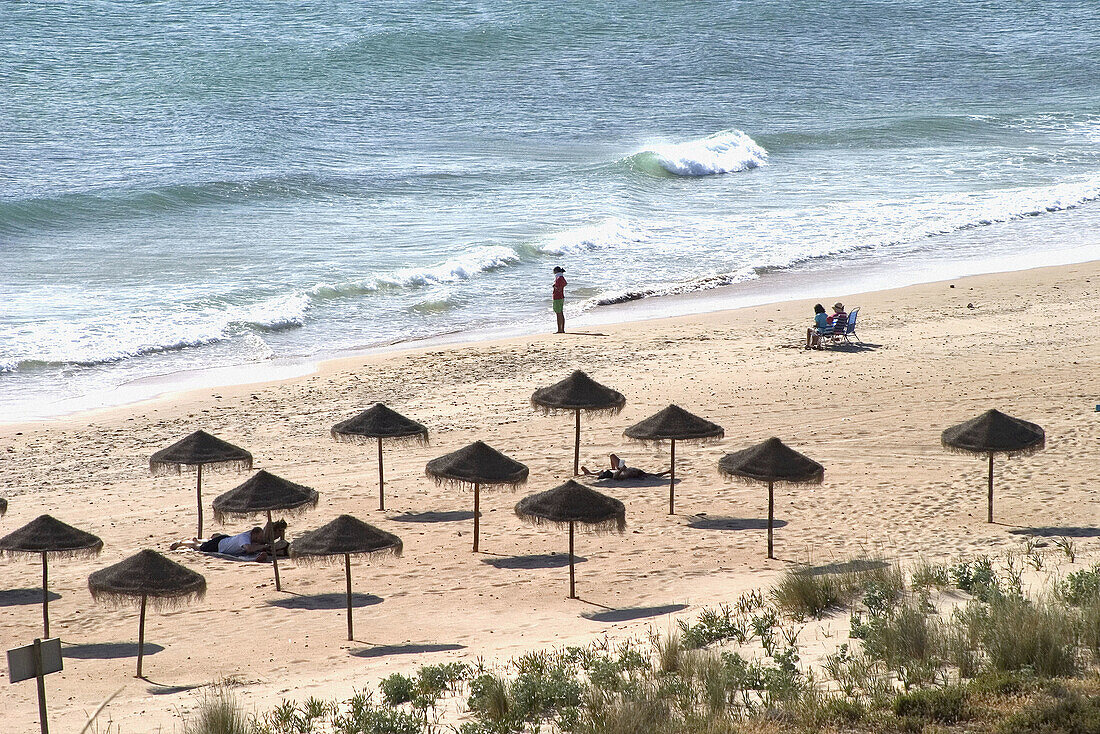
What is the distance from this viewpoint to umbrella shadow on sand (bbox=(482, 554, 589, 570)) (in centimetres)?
1259

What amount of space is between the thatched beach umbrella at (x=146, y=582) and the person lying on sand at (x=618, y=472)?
608cm

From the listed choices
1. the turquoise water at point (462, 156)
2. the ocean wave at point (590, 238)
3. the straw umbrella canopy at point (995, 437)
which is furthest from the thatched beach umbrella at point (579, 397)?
the ocean wave at point (590, 238)

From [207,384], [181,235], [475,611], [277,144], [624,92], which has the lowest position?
[475,611]

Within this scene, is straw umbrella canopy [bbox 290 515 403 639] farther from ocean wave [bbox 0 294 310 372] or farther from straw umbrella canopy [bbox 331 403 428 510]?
ocean wave [bbox 0 294 310 372]

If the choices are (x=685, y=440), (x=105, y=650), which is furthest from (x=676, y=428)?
(x=105, y=650)

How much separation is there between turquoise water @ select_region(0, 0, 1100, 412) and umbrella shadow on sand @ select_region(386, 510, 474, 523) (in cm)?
861

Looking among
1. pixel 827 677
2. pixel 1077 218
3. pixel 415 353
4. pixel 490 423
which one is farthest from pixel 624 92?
pixel 827 677

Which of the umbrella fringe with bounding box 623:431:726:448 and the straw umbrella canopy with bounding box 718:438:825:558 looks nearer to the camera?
the straw umbrella canopy with bounding box 718:438:825:558

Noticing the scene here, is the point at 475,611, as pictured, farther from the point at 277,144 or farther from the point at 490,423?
the point at 277,144

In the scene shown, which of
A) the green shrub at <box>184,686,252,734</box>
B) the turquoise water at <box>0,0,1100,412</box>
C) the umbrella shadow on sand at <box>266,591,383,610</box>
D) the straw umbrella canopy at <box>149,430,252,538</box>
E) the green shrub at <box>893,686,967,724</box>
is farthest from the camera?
the turquoise water at <box>0,0,1100,412</box>

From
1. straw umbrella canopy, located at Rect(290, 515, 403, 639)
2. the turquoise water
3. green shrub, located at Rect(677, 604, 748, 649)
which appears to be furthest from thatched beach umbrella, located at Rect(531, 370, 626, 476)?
the turquoise water

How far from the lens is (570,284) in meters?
27.6

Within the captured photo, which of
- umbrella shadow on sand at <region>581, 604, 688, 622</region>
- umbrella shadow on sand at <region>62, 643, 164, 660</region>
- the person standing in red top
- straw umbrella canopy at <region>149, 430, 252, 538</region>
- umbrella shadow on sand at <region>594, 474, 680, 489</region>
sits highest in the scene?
the person standing in red top

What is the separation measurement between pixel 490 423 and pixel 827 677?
9.31 meters
